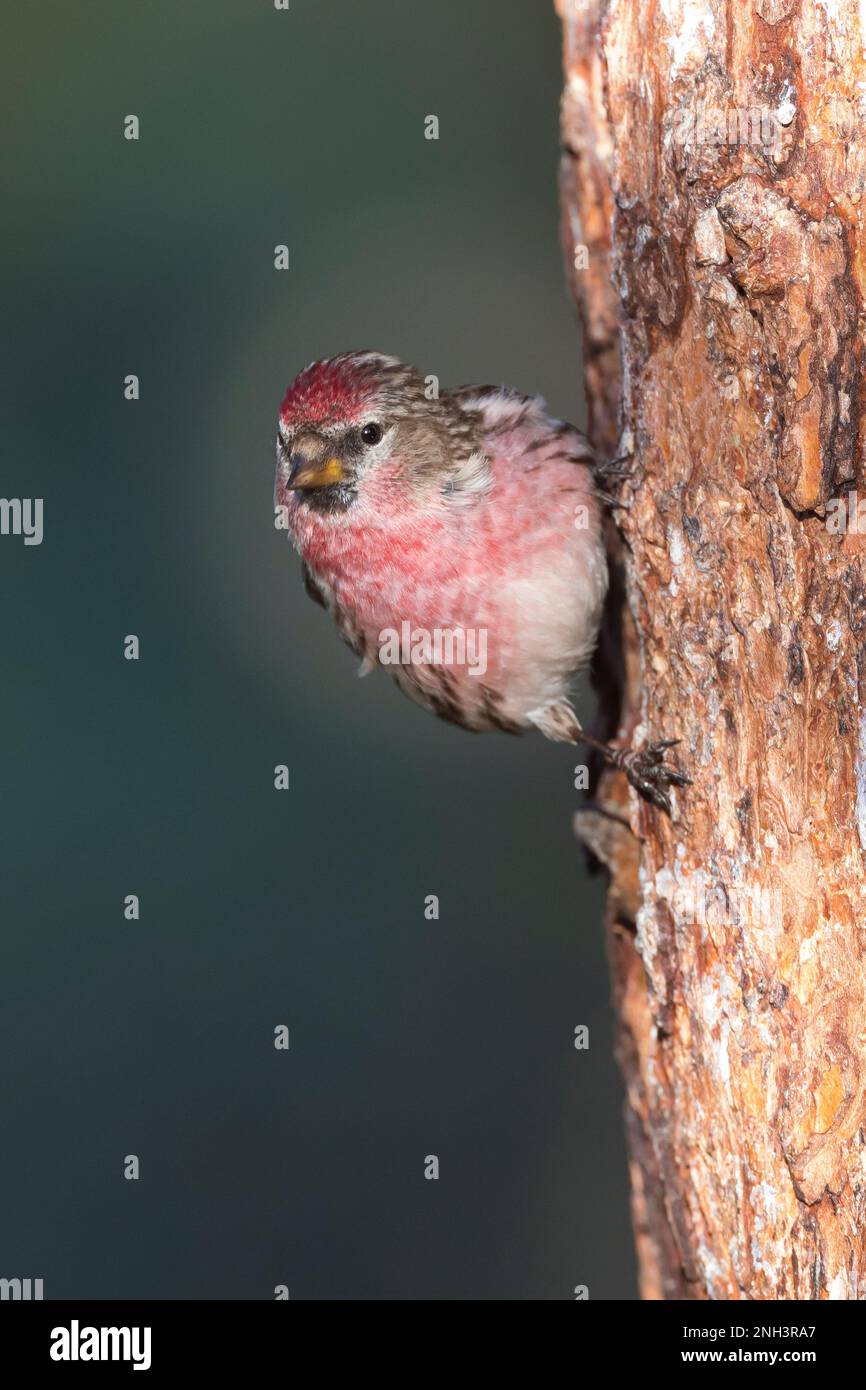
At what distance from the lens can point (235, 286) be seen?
614cm

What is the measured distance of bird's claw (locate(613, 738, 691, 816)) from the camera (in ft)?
9.78

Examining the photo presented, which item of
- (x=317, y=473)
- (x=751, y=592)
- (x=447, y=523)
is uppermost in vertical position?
(x=317, y=473)

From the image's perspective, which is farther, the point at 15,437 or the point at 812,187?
the point at 15,437

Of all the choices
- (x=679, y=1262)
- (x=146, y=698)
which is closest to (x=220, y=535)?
(x=146, y=698)

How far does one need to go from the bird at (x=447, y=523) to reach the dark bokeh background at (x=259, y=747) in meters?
2.43

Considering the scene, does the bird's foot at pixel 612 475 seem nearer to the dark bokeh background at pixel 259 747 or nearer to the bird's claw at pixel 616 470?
the bird's claw at pixel 616 470

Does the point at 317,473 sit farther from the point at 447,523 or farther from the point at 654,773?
the point at 654,773

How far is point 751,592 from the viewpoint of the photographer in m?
2.73

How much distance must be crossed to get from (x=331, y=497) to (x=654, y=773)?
1077mm

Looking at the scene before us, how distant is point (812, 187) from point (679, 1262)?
7.95 ft

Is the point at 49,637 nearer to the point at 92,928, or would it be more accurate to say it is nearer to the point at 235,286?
the point at 92,928

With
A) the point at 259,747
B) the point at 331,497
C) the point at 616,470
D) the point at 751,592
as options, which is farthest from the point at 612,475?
the point at 259,747

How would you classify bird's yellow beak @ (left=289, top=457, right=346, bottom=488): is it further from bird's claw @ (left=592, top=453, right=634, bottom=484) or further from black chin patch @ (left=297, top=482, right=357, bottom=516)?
bird's claw @ (left=592, top=453, right=634, bottom=484)

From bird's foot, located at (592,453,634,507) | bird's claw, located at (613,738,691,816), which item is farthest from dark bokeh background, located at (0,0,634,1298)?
bird's claw, located at (613,738,691,816)
